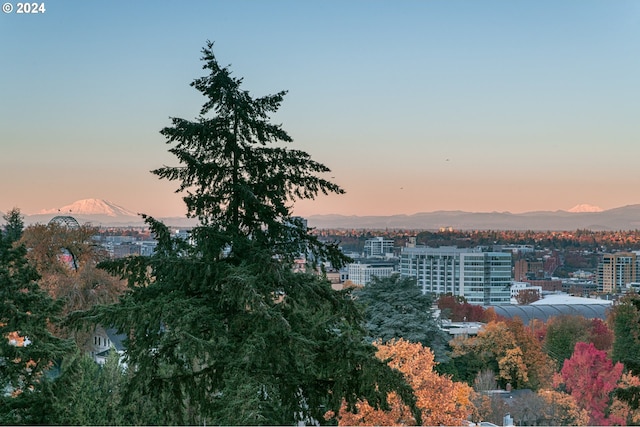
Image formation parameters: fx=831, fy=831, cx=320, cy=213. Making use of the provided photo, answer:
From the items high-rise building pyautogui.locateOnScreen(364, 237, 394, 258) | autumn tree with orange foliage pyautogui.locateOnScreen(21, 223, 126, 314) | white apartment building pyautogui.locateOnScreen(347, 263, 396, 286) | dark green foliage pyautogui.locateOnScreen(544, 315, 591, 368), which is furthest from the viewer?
high-rise building pyautogui.locateOnScreen(364, 237, 394, 258)

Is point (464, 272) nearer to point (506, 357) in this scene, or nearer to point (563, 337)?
point (563, 337)

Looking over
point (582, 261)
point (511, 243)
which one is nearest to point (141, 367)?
point (582, 261)

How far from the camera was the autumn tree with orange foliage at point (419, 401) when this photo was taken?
16308 mm

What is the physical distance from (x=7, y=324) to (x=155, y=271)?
14.0 feet

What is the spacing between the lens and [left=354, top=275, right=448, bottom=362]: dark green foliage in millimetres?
29344

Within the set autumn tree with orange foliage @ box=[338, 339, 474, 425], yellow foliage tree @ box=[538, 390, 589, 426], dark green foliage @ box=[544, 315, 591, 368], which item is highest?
autumn tree with orange foliage @ box=[338, 339, 474, 425]

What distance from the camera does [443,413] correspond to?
18.5 meters

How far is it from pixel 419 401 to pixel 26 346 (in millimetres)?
9212

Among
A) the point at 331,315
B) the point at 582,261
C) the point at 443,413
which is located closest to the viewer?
the point at 331,315

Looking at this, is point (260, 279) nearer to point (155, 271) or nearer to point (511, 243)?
point (155, 271)

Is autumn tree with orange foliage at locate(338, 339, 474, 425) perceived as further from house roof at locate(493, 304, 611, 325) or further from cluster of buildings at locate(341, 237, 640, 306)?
cluster of buildings at locate(341, 237, 640, 306)

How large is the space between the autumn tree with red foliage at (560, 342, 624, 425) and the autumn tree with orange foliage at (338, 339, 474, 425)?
1031 cm

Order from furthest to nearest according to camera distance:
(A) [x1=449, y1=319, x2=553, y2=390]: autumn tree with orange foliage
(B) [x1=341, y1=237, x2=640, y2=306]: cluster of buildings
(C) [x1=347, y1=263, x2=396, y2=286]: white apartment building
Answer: (C) [x1=347, y1=263, x2=396, y2=286]: white apartment building → (B) [x1=341, y1=237, x2=640, y2=306]: cluster of buildings → (A) [x1=449, y1=319, x2=553, y2=390]: autumn tree with orange foliage

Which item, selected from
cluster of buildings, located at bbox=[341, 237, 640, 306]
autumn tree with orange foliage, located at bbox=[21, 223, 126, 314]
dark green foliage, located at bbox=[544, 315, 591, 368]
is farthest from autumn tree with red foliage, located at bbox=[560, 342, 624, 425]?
cluster of buildings, located at bbox=[341, 237, 640, 306]
